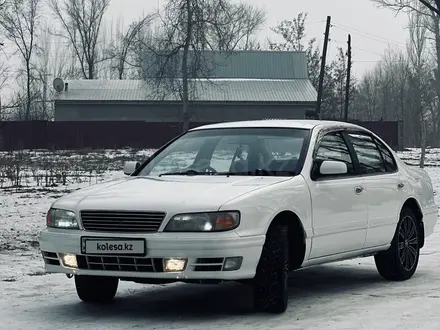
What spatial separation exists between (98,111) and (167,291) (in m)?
58.0

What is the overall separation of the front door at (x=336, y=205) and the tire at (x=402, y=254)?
0.64m

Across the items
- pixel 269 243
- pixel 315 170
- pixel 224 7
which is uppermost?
pixel 224 7

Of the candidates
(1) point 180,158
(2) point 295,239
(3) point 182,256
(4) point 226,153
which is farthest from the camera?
(1) point 180,158

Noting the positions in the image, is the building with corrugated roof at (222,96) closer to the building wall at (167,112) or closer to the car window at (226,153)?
the building wall at (167,112)

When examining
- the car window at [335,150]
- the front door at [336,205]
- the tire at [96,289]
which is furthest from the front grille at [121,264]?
the car window at [335,150]

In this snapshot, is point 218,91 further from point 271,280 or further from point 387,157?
point 271,280

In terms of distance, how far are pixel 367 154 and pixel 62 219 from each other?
3162 mm

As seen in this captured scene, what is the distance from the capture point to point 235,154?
7711 millimetres

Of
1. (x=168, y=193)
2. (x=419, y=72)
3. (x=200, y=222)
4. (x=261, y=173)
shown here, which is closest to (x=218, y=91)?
(x=419, y=72)

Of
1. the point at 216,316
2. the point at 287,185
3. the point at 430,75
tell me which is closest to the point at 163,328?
the point at 216,316

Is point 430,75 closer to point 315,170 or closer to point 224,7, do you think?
point 224,7

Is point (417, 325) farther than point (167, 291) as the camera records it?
No

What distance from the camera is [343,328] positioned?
6.16 metres

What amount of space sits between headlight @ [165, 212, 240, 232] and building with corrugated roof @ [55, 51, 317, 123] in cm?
5357
